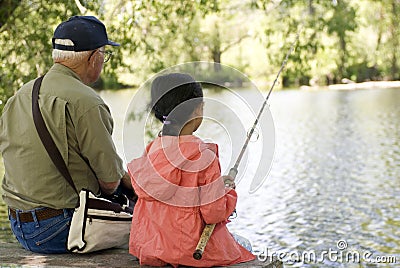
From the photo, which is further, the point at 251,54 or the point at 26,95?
the point at 251,54

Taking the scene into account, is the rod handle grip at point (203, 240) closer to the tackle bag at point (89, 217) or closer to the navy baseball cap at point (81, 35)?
the tackle bag at point (89, 217)

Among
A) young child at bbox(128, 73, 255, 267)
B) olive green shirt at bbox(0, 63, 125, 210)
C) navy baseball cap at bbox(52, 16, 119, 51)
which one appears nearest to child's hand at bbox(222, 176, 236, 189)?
young child at bbox(128, 73, 255, 267)

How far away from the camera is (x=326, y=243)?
7.25 meters

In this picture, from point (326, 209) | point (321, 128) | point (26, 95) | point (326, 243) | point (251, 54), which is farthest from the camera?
point (251, 54)

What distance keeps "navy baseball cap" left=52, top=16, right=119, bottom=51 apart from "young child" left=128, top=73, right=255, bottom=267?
40cm

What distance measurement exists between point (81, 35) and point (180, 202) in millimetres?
870

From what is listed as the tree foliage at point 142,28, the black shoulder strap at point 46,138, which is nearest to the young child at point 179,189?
the black shoulder strap at point 46,138

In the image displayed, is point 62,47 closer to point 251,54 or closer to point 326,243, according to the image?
point 326,243

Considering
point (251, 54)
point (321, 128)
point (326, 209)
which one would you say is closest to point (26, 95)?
point (326, 209)

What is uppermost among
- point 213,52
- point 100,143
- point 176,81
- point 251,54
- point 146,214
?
point 176,81

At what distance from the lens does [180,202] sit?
291cm

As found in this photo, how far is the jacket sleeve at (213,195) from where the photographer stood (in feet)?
9.41

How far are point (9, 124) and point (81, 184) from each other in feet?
1.32

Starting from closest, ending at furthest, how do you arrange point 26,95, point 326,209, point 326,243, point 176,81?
point 176,81 → point 26,95 → point 326,243 → point 326,209
